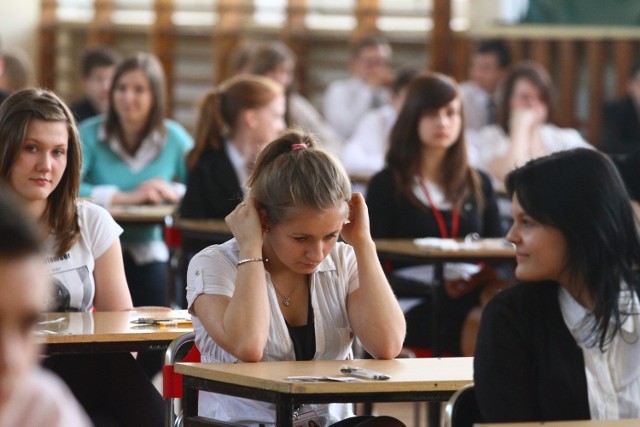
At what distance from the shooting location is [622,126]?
9.25 m

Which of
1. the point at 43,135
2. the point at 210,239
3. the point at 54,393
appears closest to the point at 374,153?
the point at 210,239

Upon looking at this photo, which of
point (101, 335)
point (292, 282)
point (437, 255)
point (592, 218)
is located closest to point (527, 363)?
point (592, 218)

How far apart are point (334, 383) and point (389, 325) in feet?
1.51

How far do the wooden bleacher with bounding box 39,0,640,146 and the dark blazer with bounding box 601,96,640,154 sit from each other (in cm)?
73

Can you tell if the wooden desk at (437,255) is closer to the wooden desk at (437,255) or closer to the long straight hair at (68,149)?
the wooden desk at (437,255)

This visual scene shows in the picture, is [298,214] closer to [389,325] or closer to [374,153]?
[389,325]

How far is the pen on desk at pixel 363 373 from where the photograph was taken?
8.41 ft

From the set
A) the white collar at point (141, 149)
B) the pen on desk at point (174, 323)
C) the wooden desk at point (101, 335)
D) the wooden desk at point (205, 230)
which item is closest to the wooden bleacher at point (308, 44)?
the white collar at point (141, 149)

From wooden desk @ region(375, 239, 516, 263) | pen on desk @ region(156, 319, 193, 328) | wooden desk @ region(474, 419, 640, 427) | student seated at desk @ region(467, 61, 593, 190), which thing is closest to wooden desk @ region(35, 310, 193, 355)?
pen on desk @ region(156, 319, 193, 328)

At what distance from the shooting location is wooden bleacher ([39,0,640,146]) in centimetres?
1009

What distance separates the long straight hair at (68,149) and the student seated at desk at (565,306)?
1514 millimetres

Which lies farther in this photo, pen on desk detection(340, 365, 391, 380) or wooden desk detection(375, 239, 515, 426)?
wooden desk detection(375, 239, 515, 426)

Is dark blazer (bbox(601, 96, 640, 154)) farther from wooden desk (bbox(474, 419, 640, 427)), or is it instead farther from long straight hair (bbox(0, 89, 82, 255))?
wooden desk (bbox(474, 419, 640, 427))

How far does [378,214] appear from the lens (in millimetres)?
5059
